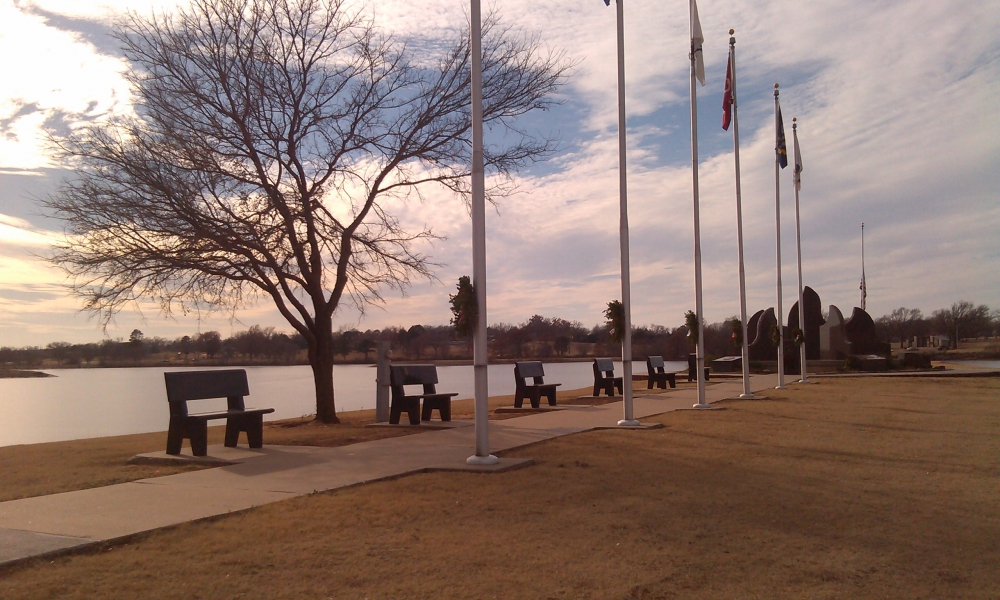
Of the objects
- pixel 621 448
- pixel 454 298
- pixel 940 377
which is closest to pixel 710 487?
pixel 621 448

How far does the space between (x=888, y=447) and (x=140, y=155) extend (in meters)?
12.9

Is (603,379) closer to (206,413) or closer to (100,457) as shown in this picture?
(206,413)

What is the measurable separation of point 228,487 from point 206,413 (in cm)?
290

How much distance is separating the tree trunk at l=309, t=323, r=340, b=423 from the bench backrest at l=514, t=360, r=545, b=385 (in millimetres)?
4106

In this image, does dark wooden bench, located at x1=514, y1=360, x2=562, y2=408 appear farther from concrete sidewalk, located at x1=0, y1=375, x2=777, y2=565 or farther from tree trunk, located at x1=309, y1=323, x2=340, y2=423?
concrete sidewalk, located at x1=0, y1=375, x2=777, y2=565

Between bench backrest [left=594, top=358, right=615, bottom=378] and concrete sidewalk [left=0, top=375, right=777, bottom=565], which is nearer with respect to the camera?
concrete sidewalk [left=0, top=375, right=777, bottom=565]

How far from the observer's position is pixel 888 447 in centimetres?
988

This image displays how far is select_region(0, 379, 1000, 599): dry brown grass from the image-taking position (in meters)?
4.25

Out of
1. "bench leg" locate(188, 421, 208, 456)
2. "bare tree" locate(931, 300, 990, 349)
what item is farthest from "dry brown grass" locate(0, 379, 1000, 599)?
"bare tree" locate(931, 300, 990, 349)

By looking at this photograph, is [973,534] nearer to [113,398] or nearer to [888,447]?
[888,447]

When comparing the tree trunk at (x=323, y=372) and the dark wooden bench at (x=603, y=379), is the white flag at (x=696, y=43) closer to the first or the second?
the dark wooden bench at (x=603, y=379)

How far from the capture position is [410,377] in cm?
1418

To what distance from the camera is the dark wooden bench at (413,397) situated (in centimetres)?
1362

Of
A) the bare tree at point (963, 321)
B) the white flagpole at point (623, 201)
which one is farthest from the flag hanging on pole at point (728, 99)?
the bare tree at point (963, 321)
